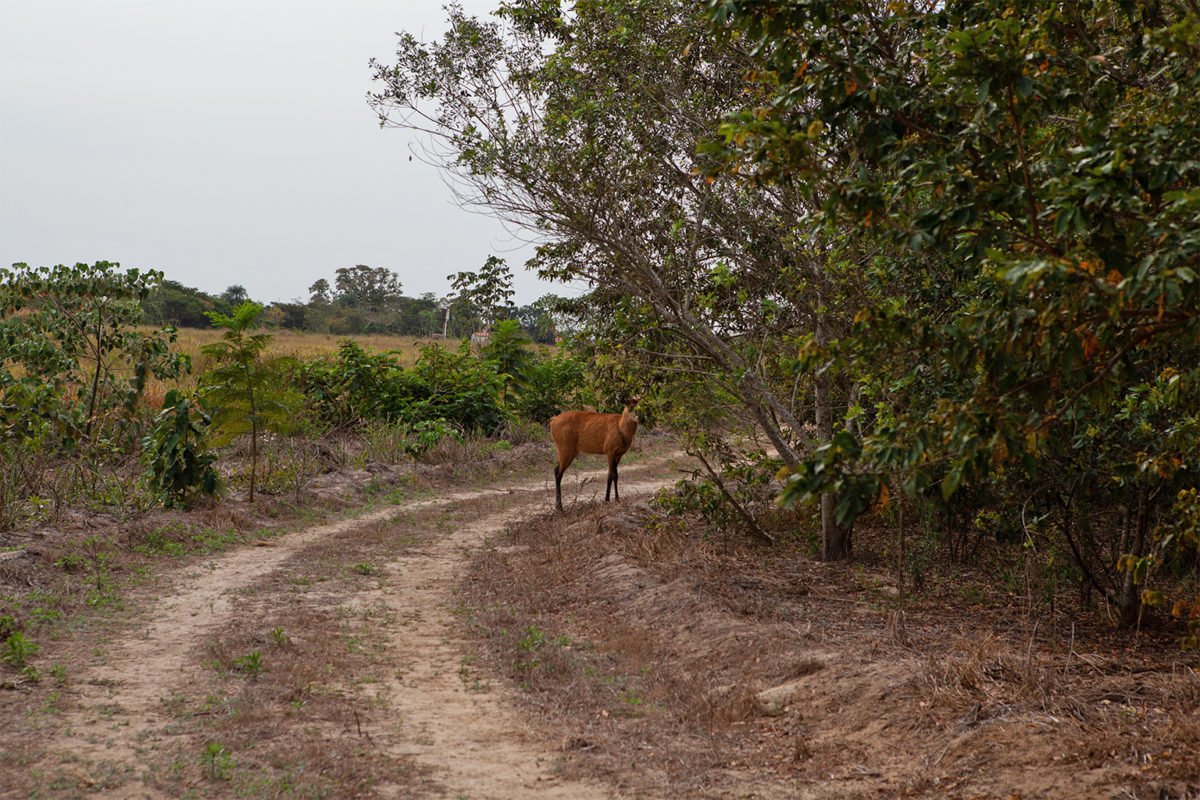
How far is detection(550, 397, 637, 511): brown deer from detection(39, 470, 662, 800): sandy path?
3861 millimetres

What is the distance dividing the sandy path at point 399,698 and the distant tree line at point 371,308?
18096mm

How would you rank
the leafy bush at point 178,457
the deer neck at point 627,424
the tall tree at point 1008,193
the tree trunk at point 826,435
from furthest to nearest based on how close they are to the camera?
1. the deer neck at point 627,424
2. the leafy bush at point 178,457
3. the tree trunk at point 826,435
4. the tall tree at point 1008,193

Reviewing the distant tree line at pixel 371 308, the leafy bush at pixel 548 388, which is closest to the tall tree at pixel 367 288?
the distant tree line at pixel 371 308

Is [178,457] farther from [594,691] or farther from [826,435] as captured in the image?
[594,691]

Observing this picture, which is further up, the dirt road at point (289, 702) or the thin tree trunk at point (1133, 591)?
the thin tree trunk at point (1133, 591)

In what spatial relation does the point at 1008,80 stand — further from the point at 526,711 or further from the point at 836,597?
the point at 836,597

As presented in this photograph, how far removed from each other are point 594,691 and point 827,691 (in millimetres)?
1381

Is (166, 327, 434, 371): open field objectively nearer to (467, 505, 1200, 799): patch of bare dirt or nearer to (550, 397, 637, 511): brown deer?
(550, 397, 637, 511): brown deer

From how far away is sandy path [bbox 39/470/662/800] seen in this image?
5.04 meters

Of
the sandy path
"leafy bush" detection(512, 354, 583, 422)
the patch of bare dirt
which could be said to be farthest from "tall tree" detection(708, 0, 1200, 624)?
"leafy bush" detection(512, 354, 583, 422)

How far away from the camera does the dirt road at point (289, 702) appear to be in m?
4.90

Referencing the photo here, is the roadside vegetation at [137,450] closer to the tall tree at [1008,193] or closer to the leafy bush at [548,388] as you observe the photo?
the leafy bush at [548,388]

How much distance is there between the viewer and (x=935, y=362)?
5.89m

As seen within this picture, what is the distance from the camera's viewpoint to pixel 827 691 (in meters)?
6.12
